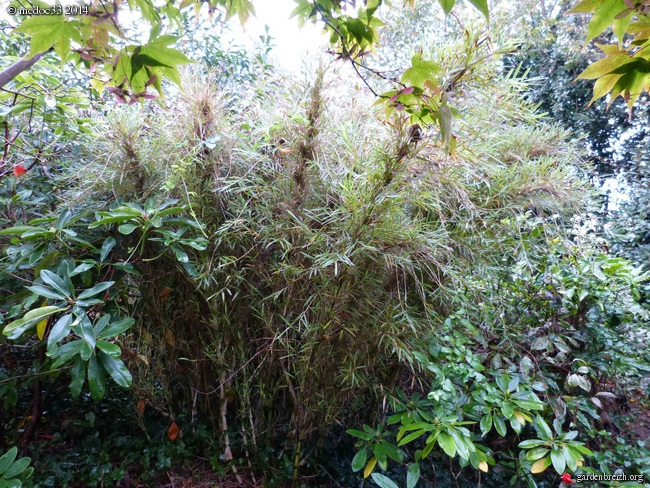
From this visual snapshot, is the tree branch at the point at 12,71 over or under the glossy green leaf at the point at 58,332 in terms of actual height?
over

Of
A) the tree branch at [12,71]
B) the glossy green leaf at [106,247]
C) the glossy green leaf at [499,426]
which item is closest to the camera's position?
the tree branch at [12,71]

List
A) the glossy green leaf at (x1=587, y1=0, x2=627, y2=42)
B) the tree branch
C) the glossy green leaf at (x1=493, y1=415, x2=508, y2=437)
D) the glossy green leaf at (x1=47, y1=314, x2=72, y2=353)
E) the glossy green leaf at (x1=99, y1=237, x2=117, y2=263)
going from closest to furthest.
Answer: the glossy green leaf at (x1=587, y1=0, x2=627, y2=42), the tree branch, the glossy green leaf at (x1=47, y1=314, x2=72, y2=353), the glossy green leaf at (x1=99, y1=237, x2=117, y2=263), the glossy green leaf at (x1=493, y1=415, x2=508, y2=437)

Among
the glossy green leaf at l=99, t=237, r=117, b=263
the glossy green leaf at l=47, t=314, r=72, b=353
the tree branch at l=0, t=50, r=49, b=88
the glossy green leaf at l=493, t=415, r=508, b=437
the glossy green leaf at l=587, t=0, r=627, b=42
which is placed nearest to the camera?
the glossy green leaf at l=587, t=0, r=627, b=42

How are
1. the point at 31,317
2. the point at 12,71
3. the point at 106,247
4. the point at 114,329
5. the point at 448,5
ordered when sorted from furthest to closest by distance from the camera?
the point at 106,247 < the point at 114,329 < the point at 31,317 < the point at 12,71 < the point at 448,5

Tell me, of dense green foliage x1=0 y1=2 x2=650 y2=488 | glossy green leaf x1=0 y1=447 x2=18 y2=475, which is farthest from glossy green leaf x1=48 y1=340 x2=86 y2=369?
glossy green leaf x1=0 y1=447 x2=18 y2=475

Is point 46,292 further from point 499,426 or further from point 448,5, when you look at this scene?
point 499,426

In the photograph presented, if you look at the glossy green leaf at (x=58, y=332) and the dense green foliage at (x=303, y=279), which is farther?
the dense green foliage at (x=303, y=279)

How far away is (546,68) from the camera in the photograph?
4312mm

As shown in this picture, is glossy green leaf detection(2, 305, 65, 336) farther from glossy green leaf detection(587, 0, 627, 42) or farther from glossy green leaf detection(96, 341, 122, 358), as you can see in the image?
glossy green leaf detection(587, 0, 627, 42)

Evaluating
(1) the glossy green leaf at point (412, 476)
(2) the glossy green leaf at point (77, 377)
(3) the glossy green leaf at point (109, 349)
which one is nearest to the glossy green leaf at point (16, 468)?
(2) the glossy green leaf at point (77, 377)

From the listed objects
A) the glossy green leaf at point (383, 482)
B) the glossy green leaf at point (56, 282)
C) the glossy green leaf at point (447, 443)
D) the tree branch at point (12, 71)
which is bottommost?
the glossy green leaf at point (383, 482)

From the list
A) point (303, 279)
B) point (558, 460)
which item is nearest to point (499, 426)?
point (558, 460)

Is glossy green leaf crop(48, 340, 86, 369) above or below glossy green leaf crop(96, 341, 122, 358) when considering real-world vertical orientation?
below

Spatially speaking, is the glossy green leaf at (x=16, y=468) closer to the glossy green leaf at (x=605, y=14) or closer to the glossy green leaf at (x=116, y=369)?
the glossy green leaf at (x=116, y=369)
